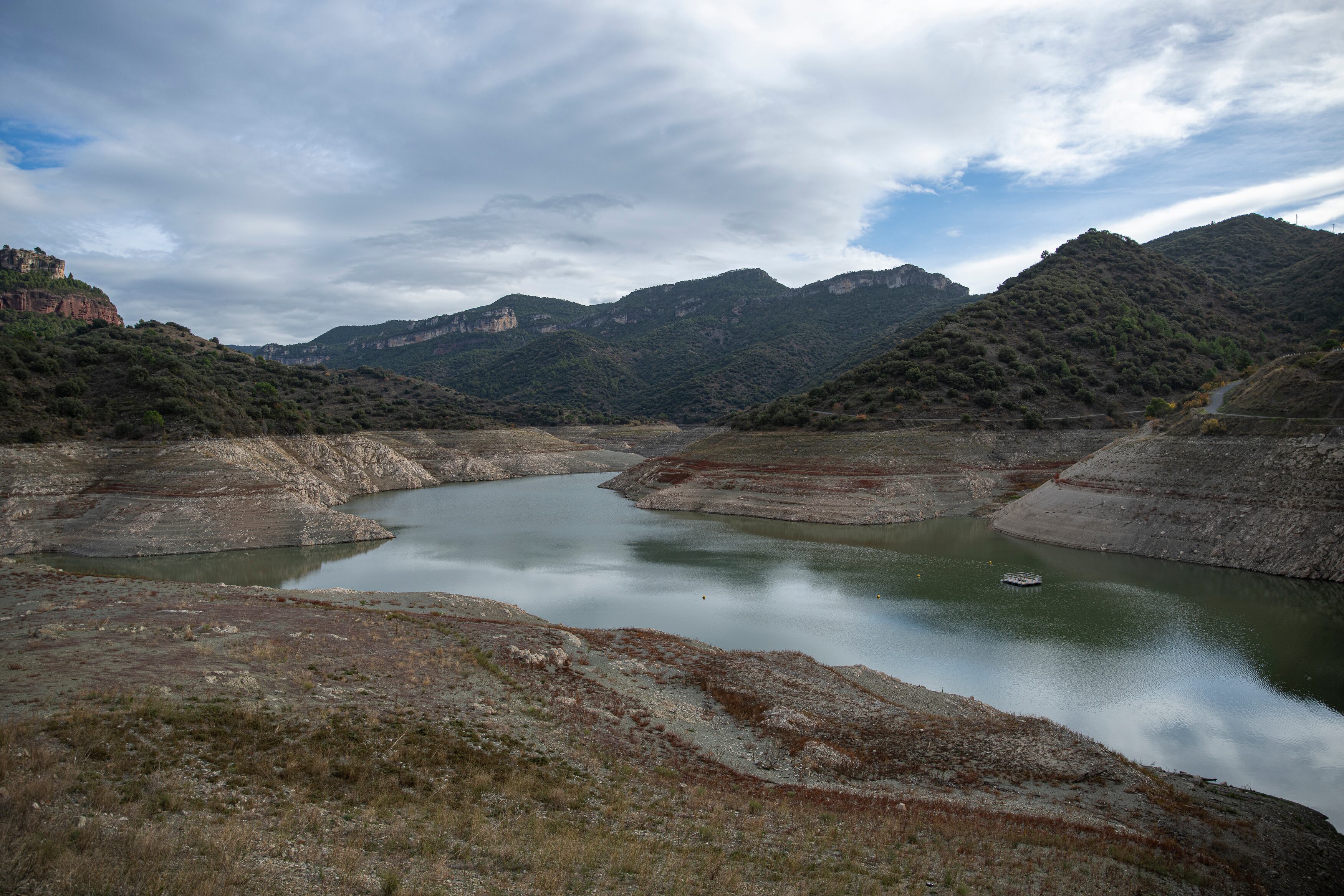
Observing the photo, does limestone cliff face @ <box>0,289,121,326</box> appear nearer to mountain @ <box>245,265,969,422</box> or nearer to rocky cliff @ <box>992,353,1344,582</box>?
mountain @ <box>245,265,969,422</box>

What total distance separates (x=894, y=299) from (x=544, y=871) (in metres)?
179

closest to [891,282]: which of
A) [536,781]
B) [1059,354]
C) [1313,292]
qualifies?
[1313,292]

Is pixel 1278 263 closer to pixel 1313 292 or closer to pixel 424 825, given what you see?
pixel 1313 292

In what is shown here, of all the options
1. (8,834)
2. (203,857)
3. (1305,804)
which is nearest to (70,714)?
(8,834)

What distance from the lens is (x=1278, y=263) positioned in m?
92.8

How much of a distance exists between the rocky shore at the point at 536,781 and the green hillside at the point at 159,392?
1061 inches

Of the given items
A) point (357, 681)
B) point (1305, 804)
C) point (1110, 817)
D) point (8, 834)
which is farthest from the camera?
point (357, 681)

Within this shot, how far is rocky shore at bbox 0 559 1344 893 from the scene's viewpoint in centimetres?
679

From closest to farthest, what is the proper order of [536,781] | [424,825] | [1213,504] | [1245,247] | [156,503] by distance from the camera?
[424,825] → [536,781] → [1213,504] → [156,503] → [1245,247]

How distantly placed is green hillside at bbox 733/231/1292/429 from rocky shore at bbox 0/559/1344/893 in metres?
41.9

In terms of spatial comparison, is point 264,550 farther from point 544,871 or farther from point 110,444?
point 544,871

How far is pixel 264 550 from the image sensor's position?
3541 centimetres

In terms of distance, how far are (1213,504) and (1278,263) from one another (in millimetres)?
90506

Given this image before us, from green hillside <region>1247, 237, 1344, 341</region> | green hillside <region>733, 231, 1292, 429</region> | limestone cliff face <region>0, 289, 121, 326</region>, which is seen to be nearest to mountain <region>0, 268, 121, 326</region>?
limestone cliff face <region>0, 289, 121, 326</region>
